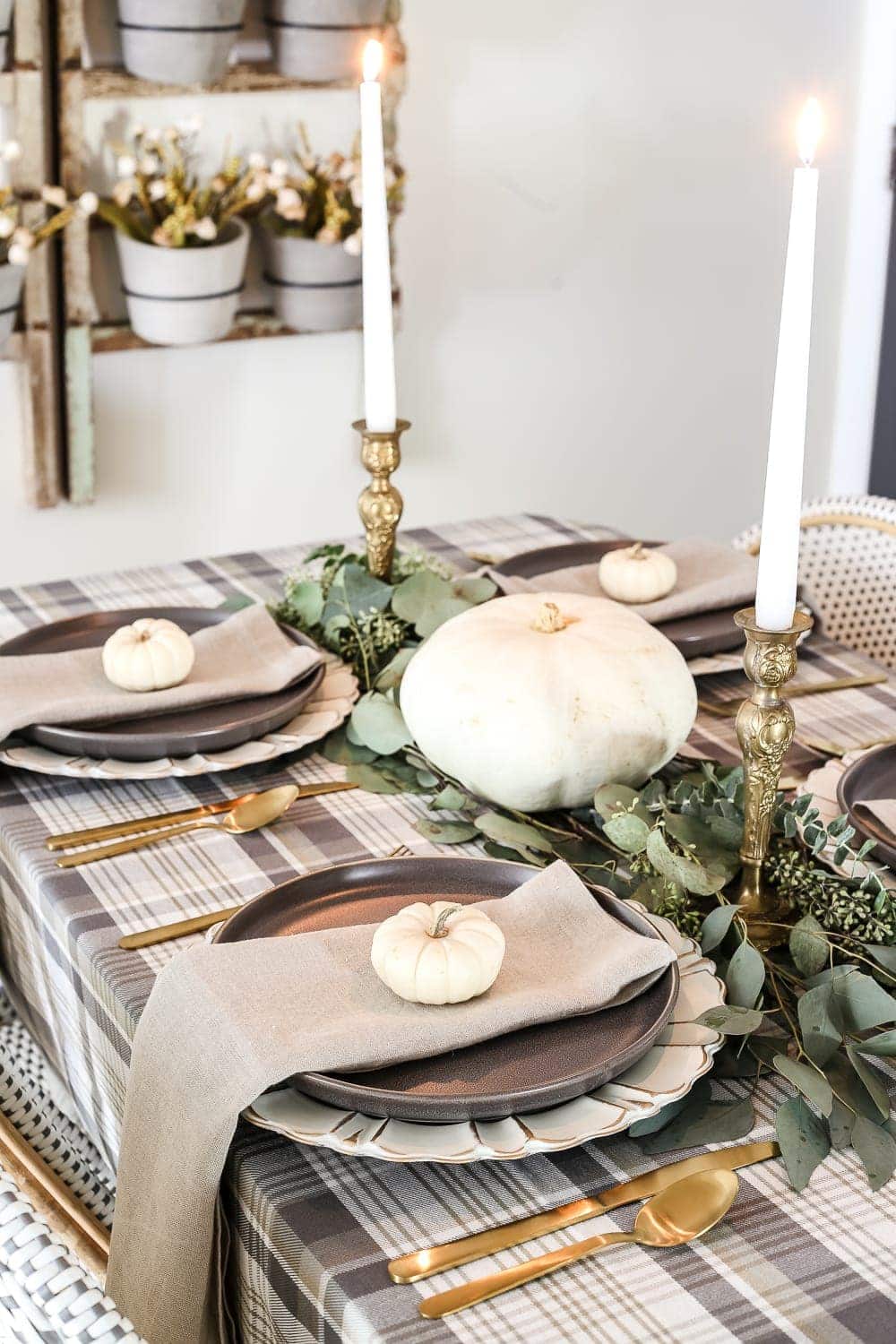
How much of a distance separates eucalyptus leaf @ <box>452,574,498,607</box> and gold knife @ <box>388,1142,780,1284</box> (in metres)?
0.68

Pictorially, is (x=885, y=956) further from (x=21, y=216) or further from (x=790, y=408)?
(x=21, y=216)

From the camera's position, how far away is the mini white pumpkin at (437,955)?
84cm

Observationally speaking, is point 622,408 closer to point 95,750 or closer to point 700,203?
point 700,203

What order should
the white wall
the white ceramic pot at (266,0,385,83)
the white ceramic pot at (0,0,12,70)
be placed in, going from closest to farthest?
the white ceramic pot at (0,0,12,70) → the white ceramic pot at (266,0,385,83) → the white wall

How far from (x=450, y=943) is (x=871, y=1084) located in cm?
24

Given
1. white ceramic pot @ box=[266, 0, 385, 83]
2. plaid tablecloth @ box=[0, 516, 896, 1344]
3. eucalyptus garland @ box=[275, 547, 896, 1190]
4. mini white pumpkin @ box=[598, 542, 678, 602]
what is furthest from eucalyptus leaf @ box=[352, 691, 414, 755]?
white ceramic pot @ box=[266, 0, 385, 83]

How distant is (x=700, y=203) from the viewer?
10.6 ft

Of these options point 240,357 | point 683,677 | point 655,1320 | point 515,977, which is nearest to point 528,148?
point 240,357

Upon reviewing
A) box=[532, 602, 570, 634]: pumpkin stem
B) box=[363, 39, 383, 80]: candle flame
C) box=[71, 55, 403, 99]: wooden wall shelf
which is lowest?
box=[532, 602, 570, 634]: pumpkin stem

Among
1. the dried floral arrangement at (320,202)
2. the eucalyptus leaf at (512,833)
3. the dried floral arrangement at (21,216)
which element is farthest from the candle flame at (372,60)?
the dried floral arrangement at (320,202)

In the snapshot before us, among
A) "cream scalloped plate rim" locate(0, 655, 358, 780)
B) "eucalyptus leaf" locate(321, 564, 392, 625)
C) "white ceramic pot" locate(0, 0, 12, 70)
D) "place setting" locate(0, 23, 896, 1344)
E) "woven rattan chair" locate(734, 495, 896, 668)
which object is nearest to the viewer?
"place setting" locate(0, 23, 896, 1344)

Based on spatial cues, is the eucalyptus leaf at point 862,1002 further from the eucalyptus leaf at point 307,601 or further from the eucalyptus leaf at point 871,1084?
the eucalyptus leaf at point 307,601

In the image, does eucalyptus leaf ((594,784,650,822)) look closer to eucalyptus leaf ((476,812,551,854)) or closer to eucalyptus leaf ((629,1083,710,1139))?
eucalyptus leaf ((476,812,551,854))

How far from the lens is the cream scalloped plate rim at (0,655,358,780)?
1179 mm
